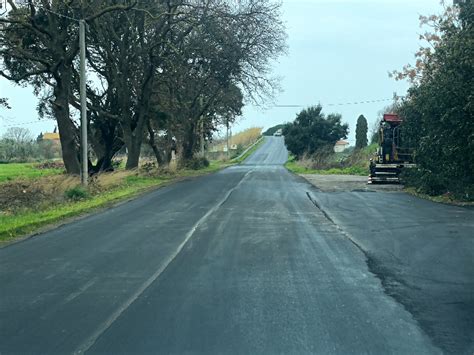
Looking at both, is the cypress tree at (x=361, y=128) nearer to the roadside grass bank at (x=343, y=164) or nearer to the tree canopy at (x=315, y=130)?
the tree canopy at (x=315, y=130)

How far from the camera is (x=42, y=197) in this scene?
21.2m

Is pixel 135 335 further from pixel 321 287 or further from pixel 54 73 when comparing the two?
pixel 54 73

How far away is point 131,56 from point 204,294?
92.2 feet

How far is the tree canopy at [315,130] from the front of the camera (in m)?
70.7

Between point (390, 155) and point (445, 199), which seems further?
point (390, 155)

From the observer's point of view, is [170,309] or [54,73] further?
[54,73]

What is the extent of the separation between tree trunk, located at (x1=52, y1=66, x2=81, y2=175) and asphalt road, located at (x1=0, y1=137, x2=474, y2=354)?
16419mm

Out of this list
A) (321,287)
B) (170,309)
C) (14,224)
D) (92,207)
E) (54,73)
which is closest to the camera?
(170,309)

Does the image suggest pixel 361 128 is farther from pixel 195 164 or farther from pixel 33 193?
pixel 33 193

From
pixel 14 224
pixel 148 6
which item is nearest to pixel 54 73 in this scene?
pixel 148 6

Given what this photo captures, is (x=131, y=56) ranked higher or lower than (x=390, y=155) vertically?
higher

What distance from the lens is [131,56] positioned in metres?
33.2

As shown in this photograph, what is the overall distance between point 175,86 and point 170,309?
30.9 m

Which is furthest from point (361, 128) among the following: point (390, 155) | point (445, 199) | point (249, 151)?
point (445, 199)
